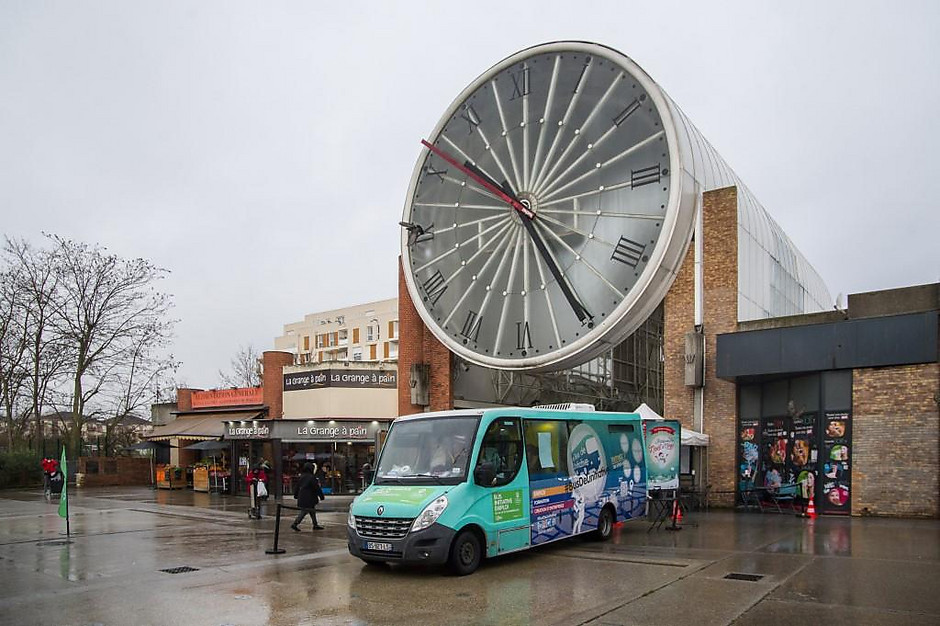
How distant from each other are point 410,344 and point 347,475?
22.0ft

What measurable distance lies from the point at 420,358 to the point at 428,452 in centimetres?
1421

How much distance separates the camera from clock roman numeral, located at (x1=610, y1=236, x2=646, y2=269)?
2100 cm

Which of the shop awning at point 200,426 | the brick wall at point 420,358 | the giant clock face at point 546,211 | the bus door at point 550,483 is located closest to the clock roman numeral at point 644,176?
the giant clock face at point 546,211

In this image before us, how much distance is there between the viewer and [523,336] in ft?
75.6

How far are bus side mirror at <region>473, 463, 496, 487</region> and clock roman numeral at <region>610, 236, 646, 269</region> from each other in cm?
1101

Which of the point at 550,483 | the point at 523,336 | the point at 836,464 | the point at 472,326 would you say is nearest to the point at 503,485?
the point at 550,483

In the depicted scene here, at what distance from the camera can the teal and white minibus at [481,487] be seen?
10.7m

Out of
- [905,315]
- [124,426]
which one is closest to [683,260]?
[905,315]

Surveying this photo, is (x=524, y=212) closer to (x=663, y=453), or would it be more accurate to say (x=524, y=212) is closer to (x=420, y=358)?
(x=420, y=358)

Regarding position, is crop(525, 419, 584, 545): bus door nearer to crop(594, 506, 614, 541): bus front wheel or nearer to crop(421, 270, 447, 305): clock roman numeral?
crop(594, 506, 614, 541): bus front wheel

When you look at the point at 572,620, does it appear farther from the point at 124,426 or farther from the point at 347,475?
the point at 124,426

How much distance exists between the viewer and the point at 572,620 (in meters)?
8.08

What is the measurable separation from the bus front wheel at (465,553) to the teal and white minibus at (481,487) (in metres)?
0.01

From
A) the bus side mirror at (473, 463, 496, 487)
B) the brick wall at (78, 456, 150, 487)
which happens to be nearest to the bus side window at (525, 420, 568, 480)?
the bus side mirror at (473, 463, 496, 487)
